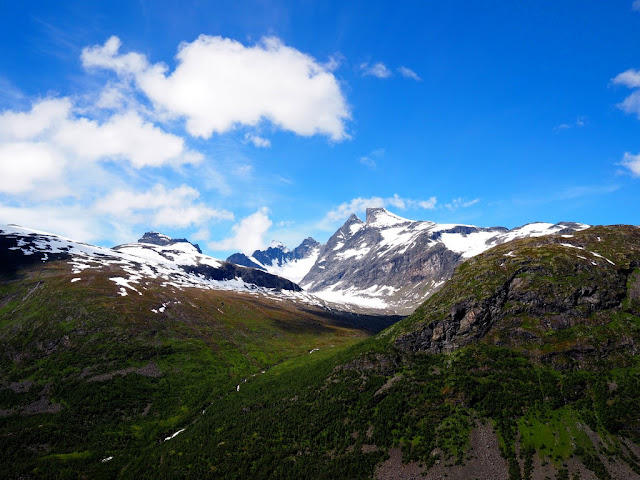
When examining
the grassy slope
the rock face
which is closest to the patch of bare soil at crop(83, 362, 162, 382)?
the grassy slope

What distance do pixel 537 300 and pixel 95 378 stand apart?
163 metres

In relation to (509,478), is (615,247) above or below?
above

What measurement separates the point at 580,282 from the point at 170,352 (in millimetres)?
169510

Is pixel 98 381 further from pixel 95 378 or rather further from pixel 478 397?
pixel 478 397

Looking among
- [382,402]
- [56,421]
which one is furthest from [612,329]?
[56,421]

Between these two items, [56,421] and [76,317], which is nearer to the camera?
[56,421]

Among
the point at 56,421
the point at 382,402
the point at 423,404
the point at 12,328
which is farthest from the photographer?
the point at 12,328

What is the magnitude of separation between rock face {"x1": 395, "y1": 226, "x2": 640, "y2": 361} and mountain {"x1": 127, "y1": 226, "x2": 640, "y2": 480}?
42 cm

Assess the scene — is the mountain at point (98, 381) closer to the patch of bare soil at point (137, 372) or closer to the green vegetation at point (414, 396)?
the patch of bare soil at point (137, 372)

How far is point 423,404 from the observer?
92812 mm

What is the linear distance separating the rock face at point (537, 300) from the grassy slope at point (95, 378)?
8965cm

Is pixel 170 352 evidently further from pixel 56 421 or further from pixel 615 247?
pixel 615 247

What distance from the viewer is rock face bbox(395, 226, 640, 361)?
99.4 m

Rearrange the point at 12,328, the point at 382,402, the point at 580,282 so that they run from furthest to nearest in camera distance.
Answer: the point at 12,328 < the point at 580,282 < the point at 382,402
